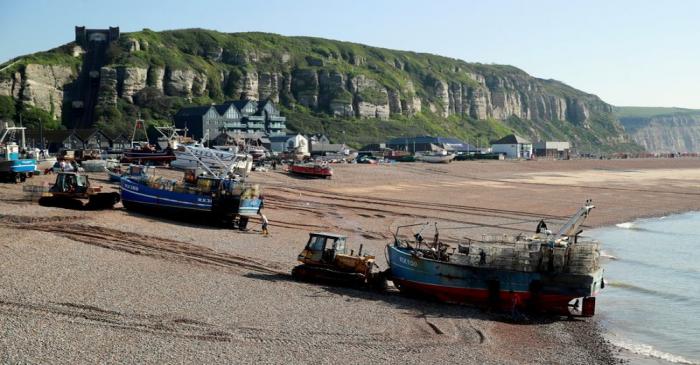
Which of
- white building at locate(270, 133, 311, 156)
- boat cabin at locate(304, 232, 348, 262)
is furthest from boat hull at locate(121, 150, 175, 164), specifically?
boat cabin at locate(304, 232, 348, 262)

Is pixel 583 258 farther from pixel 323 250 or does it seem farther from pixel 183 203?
pixel 183 203

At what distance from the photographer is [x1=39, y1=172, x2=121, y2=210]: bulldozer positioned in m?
36.2

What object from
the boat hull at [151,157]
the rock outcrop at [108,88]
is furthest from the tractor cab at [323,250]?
the rock outcrop at [108,88]

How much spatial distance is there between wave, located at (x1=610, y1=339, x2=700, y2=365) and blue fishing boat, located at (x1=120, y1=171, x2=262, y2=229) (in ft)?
67.6

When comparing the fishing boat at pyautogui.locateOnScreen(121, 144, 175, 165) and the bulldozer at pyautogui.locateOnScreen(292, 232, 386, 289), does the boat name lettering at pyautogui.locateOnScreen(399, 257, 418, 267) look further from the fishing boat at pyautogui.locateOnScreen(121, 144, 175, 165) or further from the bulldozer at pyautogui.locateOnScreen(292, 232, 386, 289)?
the fishing boat at pyautogui.locateOnScreen(121, 144, 175, 165)

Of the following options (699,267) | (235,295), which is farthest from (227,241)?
(699,267)

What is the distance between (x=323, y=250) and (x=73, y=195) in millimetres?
17889

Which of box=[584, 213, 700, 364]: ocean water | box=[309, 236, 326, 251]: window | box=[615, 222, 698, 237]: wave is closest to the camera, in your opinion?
box=[584, 213, 700, 364]: ocean water

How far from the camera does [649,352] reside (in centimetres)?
2034

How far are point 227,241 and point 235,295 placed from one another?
10.00m

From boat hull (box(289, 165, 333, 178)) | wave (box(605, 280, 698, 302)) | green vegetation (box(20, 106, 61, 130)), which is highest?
green vegetation (box(20, 106, 61, 130))

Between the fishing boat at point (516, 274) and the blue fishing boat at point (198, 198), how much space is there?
13847 millimetres

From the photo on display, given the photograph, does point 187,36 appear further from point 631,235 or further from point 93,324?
point 93,324

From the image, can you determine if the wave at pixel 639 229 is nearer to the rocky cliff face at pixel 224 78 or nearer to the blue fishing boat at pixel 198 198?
the blue fishing boat at pixel 198 198
